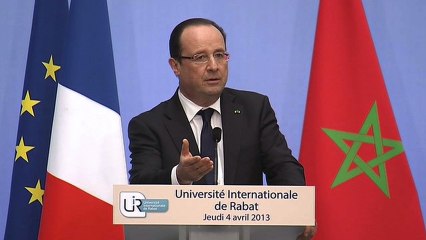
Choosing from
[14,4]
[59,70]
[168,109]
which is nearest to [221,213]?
[168,109]

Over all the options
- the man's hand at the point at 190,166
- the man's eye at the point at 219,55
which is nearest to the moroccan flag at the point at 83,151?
the man's eye at the point at 219,55

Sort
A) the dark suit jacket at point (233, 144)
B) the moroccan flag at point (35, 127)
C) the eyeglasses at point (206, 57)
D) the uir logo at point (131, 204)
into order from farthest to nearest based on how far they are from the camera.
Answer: the moroccan flag at point (35, 127) → the eyeglasses at point (206, 57) → the dark suit jacket at point (233, 144) → the uir logo at point (131, 204)

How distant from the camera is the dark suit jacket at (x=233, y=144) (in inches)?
119

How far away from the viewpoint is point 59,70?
13.5ft

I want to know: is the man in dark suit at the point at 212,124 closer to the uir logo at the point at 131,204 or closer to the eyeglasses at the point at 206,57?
the eyeglasses at the point at 206,57

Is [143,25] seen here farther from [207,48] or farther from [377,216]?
[377,216]

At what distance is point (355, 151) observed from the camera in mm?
3900

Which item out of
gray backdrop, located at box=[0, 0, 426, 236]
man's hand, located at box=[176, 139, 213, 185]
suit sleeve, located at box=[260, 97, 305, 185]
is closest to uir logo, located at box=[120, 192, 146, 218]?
man's hand, located at box=[176, 139, 213, 185]

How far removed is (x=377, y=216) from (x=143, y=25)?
1922mm

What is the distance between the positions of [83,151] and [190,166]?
1649mm

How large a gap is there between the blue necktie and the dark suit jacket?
0.04m

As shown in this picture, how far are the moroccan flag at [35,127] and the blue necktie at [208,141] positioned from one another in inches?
53.0

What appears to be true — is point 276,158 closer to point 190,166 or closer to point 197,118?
point 197,118

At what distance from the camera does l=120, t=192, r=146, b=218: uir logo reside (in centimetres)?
216
